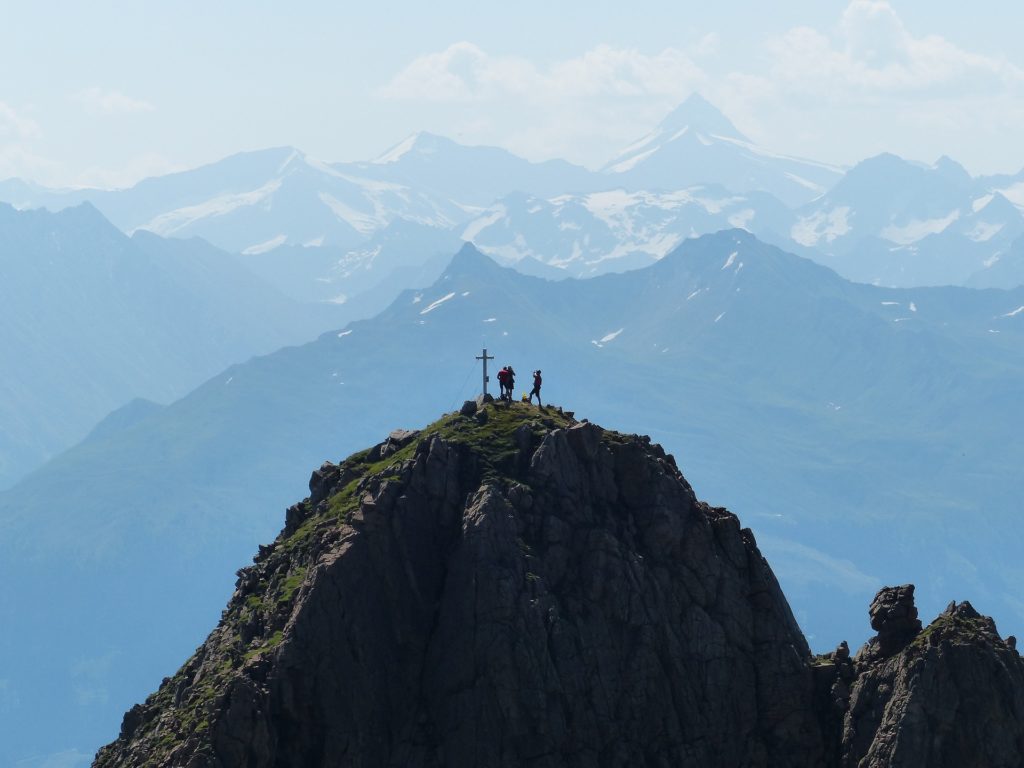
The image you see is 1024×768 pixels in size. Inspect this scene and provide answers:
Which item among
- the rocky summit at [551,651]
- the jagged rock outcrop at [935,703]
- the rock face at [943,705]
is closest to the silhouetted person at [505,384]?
the rocky summit at [551,651]

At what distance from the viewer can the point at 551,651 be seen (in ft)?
182

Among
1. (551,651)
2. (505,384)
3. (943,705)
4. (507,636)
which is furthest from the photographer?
(505,384)

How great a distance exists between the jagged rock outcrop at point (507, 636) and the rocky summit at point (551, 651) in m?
0.06

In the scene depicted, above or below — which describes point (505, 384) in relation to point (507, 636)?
above

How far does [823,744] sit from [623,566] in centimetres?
778

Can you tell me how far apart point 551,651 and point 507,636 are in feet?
4.50

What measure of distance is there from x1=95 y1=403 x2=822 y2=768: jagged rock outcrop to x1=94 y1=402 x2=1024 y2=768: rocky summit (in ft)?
0.21

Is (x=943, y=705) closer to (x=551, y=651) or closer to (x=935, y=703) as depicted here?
(x=935, y=703)

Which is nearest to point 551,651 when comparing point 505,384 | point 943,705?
point 943,705

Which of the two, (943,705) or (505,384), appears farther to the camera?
(505,384)

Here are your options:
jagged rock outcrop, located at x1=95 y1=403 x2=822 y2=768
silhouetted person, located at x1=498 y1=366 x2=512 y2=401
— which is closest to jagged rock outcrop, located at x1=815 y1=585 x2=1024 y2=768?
jagged rock outcrop, located at x1=95 y1=403 x2=822 y2=768

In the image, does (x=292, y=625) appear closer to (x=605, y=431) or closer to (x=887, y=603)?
(x=605, y=431)

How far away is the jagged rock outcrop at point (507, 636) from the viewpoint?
54594mm

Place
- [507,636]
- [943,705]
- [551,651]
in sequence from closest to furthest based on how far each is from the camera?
A: 1. [943,705]
2. [507,636]
3. [551,651]
